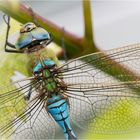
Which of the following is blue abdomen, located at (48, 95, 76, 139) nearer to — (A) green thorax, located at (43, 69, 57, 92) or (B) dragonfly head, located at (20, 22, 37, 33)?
(A) green thorax, located at (43, 69, 57, 92)

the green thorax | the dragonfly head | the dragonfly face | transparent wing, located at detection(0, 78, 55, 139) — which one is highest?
the dragonfly head

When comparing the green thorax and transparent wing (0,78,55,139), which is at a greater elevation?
the green thorax

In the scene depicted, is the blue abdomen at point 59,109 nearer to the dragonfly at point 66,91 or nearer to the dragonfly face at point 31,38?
the dragonfly at point 66,91

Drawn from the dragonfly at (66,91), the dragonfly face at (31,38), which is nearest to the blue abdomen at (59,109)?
the dragonfly at (66,91)

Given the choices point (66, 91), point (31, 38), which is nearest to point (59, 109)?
point (66, 91)

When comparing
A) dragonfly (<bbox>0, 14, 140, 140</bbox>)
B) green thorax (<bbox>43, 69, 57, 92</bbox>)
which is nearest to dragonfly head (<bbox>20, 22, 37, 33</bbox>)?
dragonfly (<bbox>0, 14, 140, 140</bbox>)

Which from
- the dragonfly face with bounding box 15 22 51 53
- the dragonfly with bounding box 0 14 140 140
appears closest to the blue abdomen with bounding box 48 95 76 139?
the dragonfly with bounding box 0 14 140 140

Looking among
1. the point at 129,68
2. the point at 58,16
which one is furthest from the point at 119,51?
the point at 58,16

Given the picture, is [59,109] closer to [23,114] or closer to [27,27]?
[23,114]
